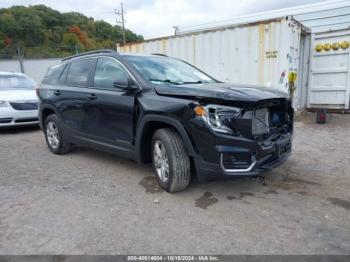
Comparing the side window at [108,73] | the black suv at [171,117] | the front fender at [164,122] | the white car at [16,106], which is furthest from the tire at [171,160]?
the white car at [16,106]

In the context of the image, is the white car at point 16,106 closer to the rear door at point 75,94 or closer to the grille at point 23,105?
the grille at point 23,105

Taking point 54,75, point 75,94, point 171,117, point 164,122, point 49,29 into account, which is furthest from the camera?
point 49,29

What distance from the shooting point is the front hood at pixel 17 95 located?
7855 millimetres

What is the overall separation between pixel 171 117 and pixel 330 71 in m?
7.10

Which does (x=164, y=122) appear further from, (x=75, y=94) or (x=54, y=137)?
(x=54, y=137)

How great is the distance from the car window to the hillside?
73.8 ft

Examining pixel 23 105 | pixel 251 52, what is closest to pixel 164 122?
pixel 251 52

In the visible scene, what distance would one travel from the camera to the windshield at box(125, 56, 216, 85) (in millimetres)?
4203

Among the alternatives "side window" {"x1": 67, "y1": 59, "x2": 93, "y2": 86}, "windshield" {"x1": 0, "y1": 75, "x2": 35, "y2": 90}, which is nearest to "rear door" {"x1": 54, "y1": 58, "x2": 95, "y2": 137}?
"side window" {"x1": 67, "y1": 59, "x2": 93, "y2": 86}

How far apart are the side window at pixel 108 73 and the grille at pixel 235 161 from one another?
5.74 ft

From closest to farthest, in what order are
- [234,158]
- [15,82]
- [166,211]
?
[234,158] → [166,211] → [15,82]

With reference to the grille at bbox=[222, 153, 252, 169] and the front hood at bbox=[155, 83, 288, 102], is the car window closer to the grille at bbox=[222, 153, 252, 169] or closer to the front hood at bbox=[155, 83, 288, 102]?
the front hood at bbox=[155, 83, 288, 102]

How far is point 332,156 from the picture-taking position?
5340mm

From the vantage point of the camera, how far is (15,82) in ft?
29.2
